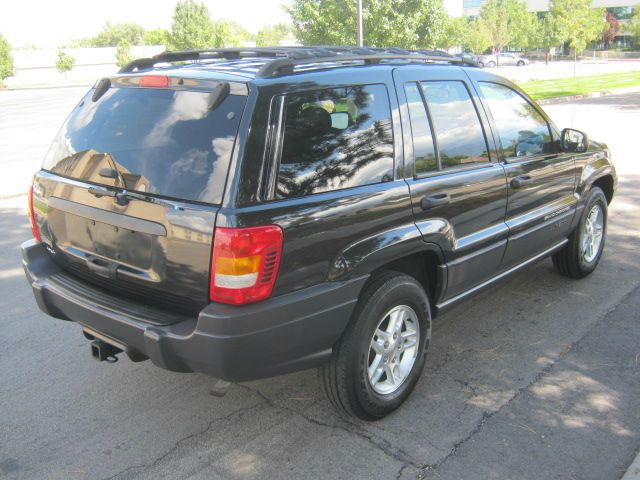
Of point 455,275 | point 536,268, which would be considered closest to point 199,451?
point 455,275

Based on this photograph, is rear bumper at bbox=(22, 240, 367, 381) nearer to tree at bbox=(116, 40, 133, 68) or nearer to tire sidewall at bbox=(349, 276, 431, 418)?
tire sidewall at bbox=(349, 276, 431, 418)

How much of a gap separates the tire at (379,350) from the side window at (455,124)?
2.81 ft

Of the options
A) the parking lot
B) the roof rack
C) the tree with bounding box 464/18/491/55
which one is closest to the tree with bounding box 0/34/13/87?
the tree with bounding box 464/18/491/55

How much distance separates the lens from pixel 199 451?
3117mm

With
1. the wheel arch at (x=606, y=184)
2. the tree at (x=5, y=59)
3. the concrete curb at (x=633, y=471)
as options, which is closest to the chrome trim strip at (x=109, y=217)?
the concrete curb at (x=633, y=471)

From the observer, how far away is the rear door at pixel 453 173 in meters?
3.44

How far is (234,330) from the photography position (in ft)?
8.68

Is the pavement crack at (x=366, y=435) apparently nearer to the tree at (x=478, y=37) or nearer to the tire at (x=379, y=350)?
the tire at (x=379, y=350)

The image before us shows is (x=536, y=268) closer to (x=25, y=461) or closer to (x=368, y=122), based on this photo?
(x=368, y=122)

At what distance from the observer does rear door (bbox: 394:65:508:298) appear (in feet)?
11.3

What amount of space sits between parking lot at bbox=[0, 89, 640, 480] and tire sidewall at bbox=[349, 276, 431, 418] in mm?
122

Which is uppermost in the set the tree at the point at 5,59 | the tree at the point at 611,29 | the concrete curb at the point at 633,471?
the tree at the point at 611,29

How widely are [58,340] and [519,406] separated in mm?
3145

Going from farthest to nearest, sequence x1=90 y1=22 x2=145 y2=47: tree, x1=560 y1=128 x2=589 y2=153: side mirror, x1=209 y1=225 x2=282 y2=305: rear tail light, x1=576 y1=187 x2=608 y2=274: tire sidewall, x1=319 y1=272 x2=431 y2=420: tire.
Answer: x1=90 y1=22 x2=145 y2=47: tree → x1=576 y1=187 x2=608 y2=274: tire sidewall → x1=560 y1=128 x2=589 y2=153: side mirror → x1=319 y1=272 x2=431 y2=420: tire → x1=209 y1=225 x2=282 y2=305: rear tail light
